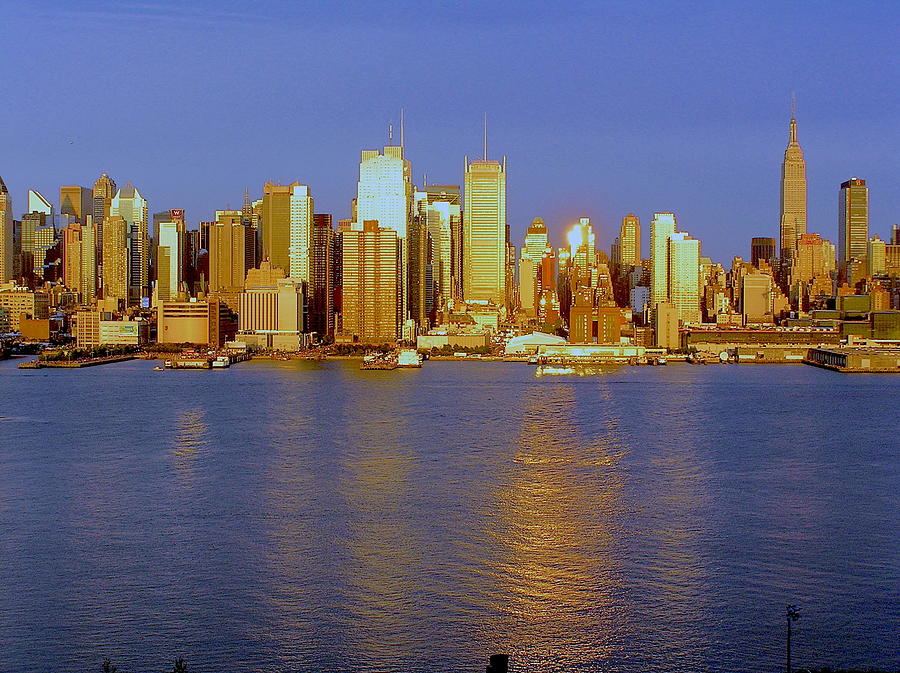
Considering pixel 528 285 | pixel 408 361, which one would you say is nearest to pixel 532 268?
pixel 528 285

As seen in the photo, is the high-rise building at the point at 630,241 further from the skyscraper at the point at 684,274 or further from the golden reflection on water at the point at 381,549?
the golden reflection on water at the point at 381,549

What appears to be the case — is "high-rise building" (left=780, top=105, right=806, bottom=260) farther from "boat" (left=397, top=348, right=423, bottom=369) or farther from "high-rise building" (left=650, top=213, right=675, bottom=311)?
"boat" (left=397, top=348, right=423, bottom=369)

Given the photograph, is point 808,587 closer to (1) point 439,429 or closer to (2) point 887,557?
(2) point 887,557

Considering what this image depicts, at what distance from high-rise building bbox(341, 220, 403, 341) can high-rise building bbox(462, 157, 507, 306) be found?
42.0 feet

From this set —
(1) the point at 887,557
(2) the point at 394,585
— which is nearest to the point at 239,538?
(2) the point at 394,585

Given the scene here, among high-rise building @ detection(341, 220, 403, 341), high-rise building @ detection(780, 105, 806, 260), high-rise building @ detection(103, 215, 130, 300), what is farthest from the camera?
high-rise building @ detection(780, 105, 806, 260)

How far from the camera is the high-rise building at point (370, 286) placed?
115 ft

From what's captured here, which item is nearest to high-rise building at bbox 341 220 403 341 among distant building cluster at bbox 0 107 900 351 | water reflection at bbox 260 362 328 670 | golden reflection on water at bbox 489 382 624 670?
distant building cluster at bbox 0 107 900 351

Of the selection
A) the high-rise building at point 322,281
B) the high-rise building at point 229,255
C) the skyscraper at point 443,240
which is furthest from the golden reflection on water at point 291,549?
the skyscraper at point 443,240

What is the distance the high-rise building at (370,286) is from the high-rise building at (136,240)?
1616 cm

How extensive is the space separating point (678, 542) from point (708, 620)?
4.56 ft

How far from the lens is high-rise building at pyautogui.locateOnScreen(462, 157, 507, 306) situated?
1895 inches

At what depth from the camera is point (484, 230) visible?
4884cm

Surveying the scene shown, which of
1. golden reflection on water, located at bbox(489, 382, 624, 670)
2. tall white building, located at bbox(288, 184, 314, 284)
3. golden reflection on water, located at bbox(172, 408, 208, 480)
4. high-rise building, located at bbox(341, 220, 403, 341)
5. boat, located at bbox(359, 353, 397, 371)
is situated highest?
tall white building, located at bbox(288, 184, 314, 284)
